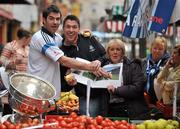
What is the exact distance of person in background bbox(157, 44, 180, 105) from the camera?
26.2 feet

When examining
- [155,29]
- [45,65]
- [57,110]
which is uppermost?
[155,29]

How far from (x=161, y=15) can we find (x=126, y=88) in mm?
1183

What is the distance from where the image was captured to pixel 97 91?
24.9ft

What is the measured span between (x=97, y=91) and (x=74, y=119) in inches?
64.3

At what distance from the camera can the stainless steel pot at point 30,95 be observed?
5461 mm

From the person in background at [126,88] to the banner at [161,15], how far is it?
568 mm

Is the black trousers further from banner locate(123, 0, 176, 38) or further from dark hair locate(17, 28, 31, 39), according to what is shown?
dark hair locate(17, 28, 31, 39)

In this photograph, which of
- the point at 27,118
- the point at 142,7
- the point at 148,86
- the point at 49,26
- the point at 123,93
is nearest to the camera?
the point at 27,118

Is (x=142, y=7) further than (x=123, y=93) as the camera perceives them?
Yes

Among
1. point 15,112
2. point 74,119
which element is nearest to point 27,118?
point 15,112

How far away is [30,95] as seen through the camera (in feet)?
18.2

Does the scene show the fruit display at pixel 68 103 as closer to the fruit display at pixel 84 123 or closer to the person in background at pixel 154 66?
the person in background at pixel 154 66

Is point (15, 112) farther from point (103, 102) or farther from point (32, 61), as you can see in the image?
point (103, 102)

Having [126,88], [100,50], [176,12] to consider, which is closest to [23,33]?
[100,50]
